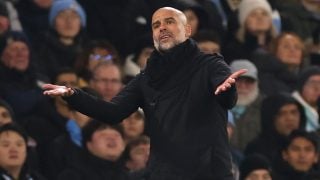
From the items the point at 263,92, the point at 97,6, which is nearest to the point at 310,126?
the point at 263,92

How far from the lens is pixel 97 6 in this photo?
Answer: 521 inches

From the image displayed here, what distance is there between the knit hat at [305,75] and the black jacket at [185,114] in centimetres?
528

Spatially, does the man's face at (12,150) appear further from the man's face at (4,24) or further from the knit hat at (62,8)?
the knit hat at (62,8)

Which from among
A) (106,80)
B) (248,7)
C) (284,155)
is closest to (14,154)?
(106,80)

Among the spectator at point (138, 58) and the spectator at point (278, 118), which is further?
the spectator at point (138, 58)

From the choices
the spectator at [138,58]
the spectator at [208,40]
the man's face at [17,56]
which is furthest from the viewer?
the spectator at [208,40]

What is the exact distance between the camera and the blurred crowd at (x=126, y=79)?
10.6 m

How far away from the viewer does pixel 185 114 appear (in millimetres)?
7754

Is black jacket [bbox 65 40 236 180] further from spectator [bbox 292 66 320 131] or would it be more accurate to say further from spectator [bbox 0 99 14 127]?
spectator [bbox 292 66 320 131]

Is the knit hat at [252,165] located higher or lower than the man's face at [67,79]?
lower

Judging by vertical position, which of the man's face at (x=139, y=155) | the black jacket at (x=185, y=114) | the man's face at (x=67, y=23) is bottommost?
the man's face at (x=139, y=155)

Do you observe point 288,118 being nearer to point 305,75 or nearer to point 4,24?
point 305,75

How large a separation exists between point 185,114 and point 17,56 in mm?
3998

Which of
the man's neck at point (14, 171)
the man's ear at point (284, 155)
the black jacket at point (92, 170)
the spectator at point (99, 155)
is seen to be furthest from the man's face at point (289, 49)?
the man's neck at point (14, 171)
